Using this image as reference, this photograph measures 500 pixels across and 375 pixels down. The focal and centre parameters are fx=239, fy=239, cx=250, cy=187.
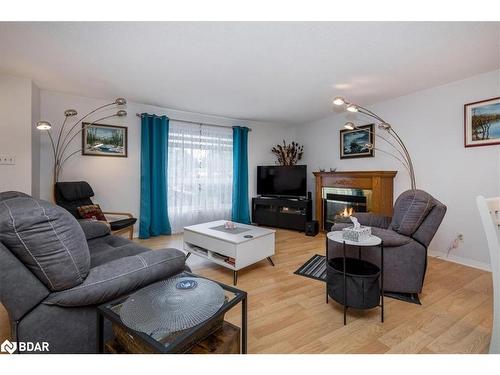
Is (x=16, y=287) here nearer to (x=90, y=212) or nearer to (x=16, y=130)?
(x=90, y=212)

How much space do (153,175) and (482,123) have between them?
4.36 meters

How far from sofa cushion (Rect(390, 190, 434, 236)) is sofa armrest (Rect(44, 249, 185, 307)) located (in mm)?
1867

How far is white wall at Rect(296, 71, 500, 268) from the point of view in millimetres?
2688

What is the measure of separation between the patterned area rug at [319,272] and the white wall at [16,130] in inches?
130

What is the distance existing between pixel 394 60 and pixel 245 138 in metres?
2.90

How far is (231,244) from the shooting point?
2316 mm

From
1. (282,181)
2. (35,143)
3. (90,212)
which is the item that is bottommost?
(90,212)

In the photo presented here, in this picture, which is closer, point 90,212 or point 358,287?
point 358,287

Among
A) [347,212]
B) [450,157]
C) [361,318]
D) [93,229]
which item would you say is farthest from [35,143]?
[450,157]

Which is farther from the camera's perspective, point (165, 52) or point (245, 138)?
point (245, 138)

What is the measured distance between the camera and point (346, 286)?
1.71 m

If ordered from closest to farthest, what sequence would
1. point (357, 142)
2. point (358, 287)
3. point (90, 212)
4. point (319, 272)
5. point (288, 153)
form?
point (358, 287), point (319, 272), point (90, 212), point (357, 142), point (288, 153)
